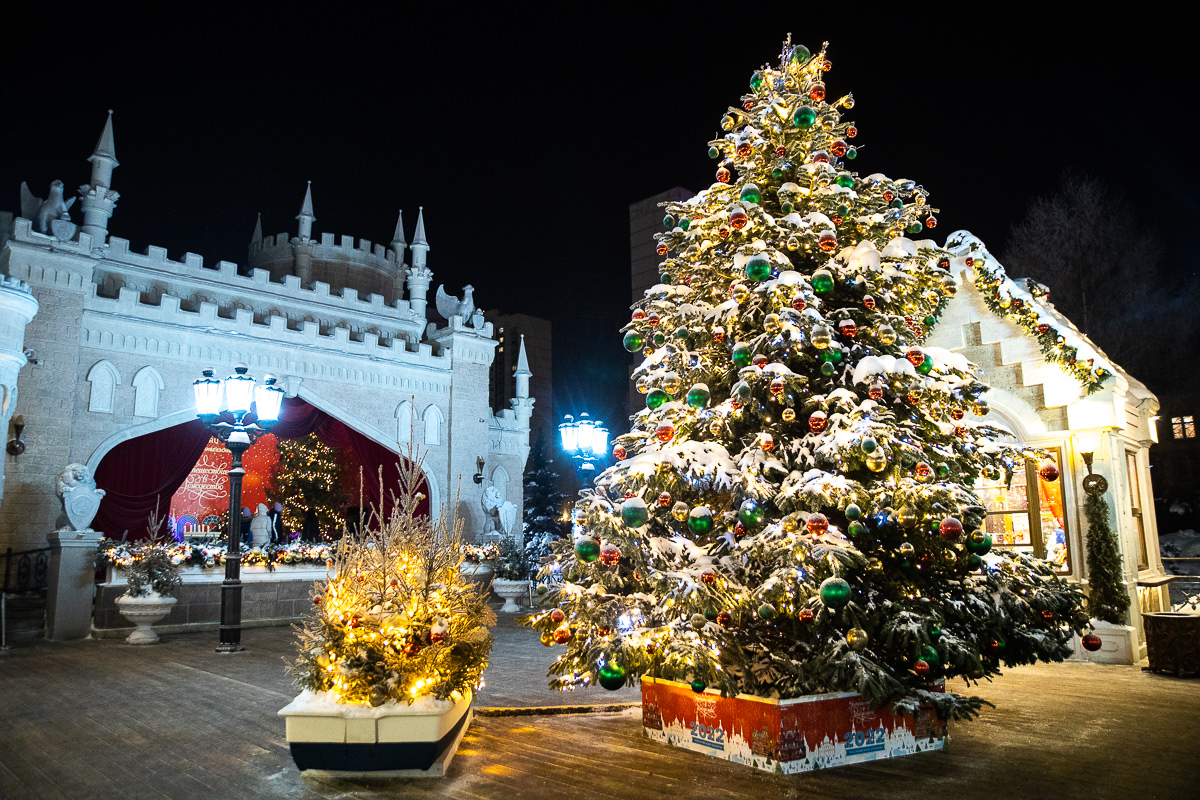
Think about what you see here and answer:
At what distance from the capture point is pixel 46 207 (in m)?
15.8

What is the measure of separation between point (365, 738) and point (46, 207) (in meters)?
16.2

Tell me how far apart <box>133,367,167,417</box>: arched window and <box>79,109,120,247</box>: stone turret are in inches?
131

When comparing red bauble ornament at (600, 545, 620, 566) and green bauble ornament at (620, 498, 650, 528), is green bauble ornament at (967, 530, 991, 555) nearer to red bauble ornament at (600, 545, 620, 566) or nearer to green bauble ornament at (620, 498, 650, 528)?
green bauble ornament at (620, 498, 650, 528)

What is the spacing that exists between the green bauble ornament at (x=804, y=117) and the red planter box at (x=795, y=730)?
13.6 feet

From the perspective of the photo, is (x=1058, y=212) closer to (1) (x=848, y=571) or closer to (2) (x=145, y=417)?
(1) (x=848, y=571)

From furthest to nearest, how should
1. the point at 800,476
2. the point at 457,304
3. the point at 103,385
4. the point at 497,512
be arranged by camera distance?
the point at 457,304
the point at 497,512
the point at 103,385
the point at 800,476

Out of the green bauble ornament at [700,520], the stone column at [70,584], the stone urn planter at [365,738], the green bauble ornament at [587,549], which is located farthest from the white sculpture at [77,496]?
the green bauble ornament at [700,520]

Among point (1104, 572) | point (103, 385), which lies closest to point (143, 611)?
point (103, 385)

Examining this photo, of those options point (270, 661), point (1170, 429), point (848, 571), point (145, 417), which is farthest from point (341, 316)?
point (1170, 429)

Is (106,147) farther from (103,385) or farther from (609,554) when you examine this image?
(609,554)

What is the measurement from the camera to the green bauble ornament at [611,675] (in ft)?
15.8

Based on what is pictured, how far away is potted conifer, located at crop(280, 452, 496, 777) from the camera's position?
4723 millimetres

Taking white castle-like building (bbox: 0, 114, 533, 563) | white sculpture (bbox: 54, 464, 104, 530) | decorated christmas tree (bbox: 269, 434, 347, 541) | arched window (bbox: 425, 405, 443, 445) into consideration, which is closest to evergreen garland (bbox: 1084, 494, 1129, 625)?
white castle-like building (bbox: 0, 114, 533, 563)

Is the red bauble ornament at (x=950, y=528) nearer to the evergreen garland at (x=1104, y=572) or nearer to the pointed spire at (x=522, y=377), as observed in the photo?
the evergreen garland at (x=1104, y=572)
